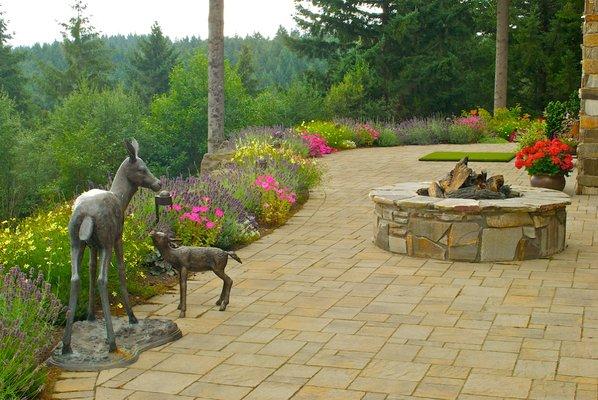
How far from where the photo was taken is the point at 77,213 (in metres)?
5.03

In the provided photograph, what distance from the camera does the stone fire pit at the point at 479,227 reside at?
7949 mm

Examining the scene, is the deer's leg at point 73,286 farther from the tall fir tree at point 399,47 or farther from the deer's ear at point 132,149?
the tall fir tree at point 399,47

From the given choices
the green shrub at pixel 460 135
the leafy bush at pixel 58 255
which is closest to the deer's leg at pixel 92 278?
the leafy bush at pixel 58 255

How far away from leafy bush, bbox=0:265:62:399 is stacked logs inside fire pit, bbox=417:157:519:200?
15.6 ft

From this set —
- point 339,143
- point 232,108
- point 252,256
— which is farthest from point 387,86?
point 252,256

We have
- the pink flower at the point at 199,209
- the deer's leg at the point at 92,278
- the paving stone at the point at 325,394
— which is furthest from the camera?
the pink flower at the point at 199,209

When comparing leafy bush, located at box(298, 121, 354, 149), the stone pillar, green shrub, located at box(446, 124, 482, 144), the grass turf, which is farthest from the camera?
green shrub, located at box(446, 124, 482, 144)

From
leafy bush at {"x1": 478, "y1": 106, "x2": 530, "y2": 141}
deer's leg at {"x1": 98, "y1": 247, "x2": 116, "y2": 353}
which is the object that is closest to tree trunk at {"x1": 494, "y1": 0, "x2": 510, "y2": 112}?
leafy bush at {"x1": 478, "y1": 106, "x2": 530, "y2": 141}

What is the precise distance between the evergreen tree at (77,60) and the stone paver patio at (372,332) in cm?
4286

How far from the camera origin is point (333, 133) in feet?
66.1

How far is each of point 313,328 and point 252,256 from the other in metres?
2.72

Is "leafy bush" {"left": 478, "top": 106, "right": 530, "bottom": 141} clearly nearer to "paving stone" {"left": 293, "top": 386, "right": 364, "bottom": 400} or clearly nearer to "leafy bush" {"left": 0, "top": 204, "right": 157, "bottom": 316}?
"leafy bush" {"left": 0, "top": 204, "right": 157, "bottom": 316}

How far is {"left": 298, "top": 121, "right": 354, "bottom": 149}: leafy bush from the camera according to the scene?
1989 cm

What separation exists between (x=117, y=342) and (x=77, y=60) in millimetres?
46600
